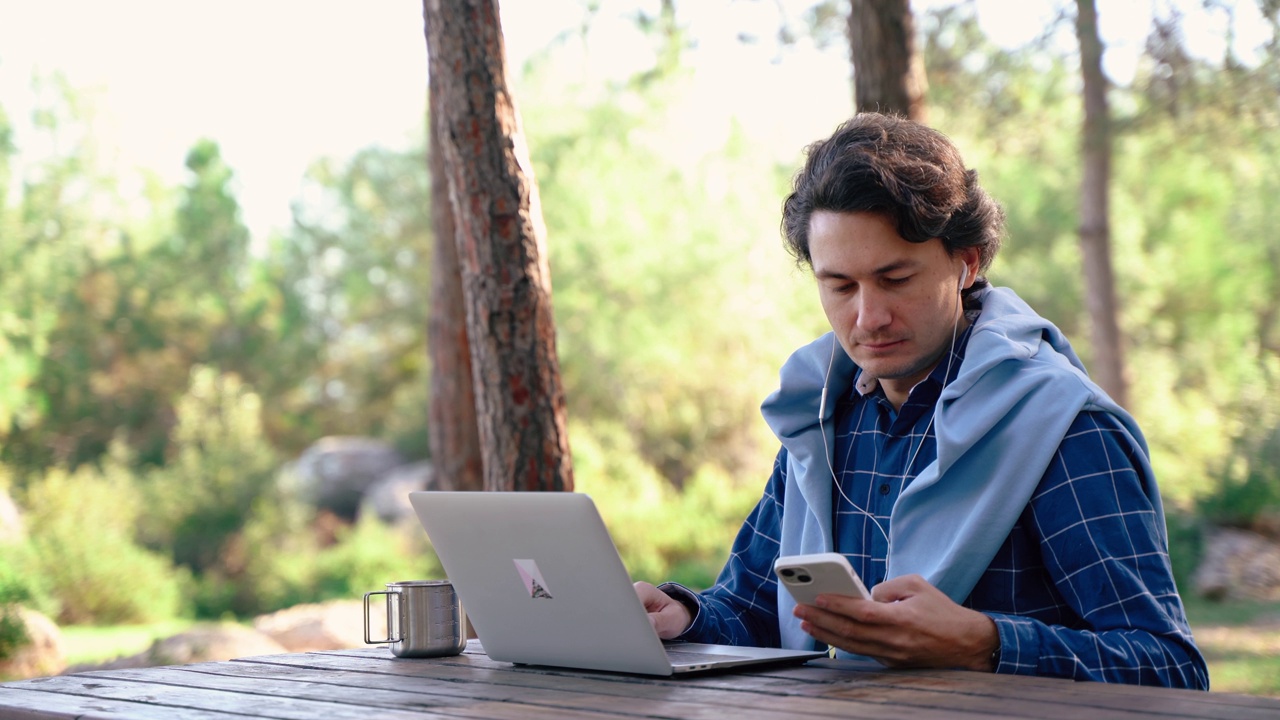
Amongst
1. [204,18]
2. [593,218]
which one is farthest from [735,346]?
[204,18]

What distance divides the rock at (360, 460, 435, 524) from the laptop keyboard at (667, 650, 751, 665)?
1120 centimetres

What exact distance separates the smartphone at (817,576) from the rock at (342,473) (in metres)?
13.6

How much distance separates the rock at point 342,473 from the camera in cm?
1491

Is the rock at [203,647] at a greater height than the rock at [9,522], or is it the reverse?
the rock at [9,522]

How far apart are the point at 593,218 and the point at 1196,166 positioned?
6952mm

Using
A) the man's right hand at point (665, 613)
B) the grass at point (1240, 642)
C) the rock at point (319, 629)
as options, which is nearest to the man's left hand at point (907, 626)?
the man's right hand at point (665, 613)

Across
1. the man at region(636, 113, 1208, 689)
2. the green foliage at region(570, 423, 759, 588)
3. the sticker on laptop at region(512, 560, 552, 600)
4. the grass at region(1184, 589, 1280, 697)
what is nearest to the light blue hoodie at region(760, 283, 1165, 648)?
the man at region(636, 113, 1208, 689)

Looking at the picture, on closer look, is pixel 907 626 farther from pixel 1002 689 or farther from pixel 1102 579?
pixel 1102 579

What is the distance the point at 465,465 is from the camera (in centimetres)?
524

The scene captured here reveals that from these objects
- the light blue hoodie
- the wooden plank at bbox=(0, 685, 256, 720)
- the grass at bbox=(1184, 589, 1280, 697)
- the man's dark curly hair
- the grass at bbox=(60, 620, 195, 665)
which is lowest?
the grass at bbox=(60, 620, 195, 665)

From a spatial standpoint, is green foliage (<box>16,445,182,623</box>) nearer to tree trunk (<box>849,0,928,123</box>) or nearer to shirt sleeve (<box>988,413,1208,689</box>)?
tree trunk (<box>849,0,928,123</box>)

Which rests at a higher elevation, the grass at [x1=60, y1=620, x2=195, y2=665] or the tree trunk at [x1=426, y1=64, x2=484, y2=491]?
the tree trunk at [x1=426, y1=64, x2=484, y2=491]

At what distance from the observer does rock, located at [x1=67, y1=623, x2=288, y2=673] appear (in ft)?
20.7

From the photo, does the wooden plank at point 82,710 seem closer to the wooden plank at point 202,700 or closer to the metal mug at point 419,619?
the wooden plank at point 202,700
